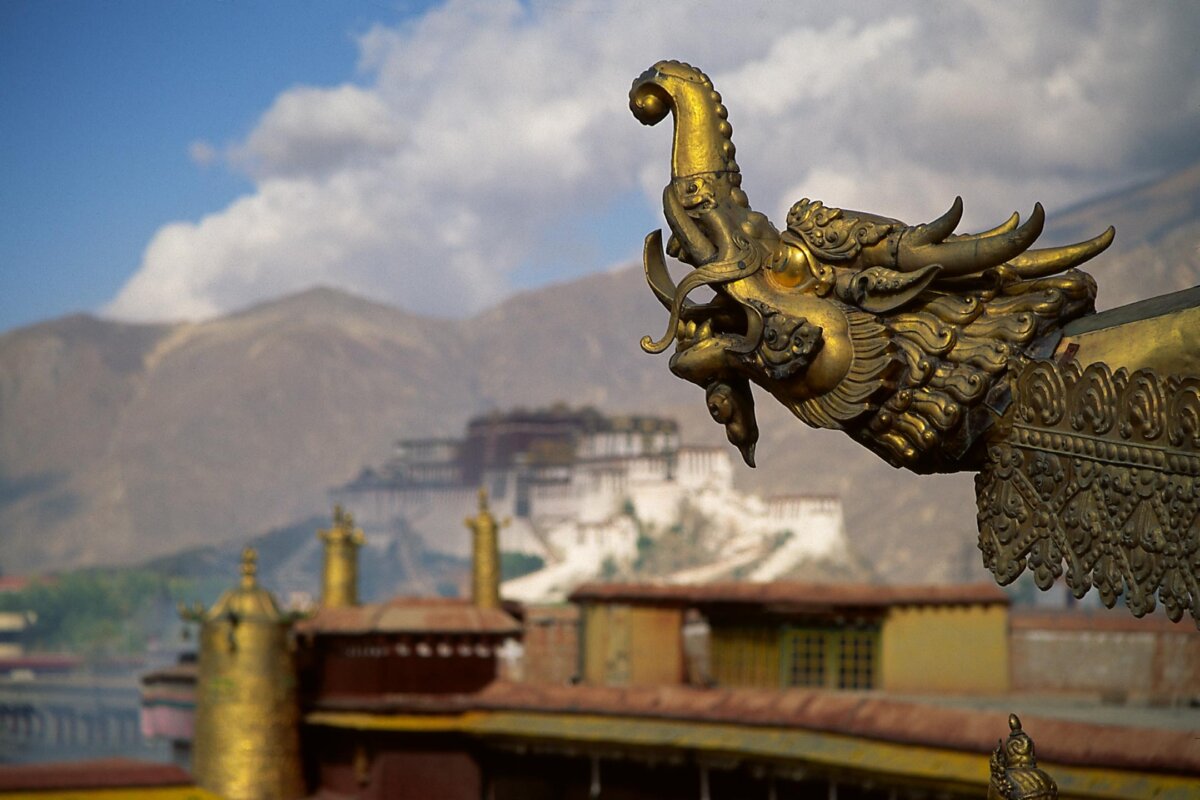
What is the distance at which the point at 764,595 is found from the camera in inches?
512

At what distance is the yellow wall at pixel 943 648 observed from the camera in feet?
44.0

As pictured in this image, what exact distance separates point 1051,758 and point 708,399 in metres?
4.30

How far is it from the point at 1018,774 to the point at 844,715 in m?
6.26

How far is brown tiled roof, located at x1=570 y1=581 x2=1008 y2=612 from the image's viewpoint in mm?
12969

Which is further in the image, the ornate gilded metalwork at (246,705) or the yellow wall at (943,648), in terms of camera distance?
the yellow wall at (943,648)

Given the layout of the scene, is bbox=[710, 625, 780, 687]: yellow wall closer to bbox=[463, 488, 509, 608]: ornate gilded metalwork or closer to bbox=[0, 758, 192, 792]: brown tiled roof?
bbox=[463, 488, 509, 608]: ornate gilded metalwork

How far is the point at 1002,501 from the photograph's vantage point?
251 centimetres

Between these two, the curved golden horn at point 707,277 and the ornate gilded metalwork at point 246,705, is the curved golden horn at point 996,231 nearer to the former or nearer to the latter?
the curved golden horn at point 707,277

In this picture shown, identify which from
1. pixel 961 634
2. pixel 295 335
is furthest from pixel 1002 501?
pixel 295 335

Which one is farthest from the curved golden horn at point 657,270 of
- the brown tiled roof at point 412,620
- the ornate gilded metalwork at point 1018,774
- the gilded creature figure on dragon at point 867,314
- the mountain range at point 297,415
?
the mountain range at point 297,415

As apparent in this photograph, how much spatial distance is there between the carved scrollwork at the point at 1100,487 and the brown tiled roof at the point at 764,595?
10.5 meters

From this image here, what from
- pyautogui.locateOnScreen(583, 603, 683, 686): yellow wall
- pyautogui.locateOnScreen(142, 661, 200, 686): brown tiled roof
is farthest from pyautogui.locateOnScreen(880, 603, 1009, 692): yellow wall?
pyautogui.locateOnScreen(142, 661, 200, 686): brown tiled roof

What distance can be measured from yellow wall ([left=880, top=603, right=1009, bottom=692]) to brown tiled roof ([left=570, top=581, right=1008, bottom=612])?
0.64 ft

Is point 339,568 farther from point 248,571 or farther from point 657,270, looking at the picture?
point 657,270
